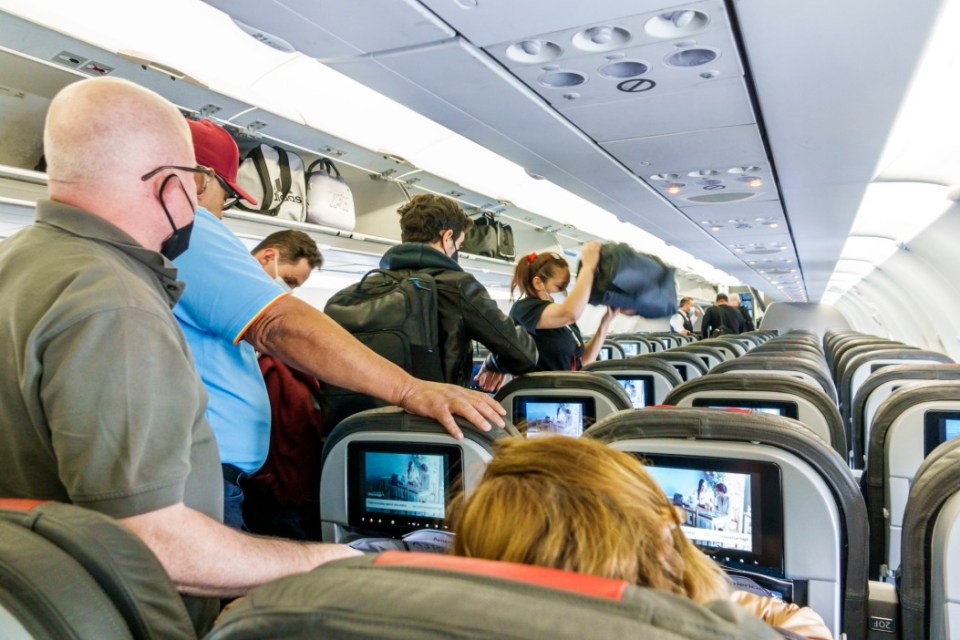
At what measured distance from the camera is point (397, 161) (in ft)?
18.0

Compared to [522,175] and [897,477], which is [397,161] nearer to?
[522,175]

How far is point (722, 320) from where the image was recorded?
17312 mm

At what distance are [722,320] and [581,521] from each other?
17.5 meters

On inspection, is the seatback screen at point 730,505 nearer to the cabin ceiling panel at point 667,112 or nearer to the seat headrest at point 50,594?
the seat headrest at point 50,594

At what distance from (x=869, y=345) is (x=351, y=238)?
227 inches

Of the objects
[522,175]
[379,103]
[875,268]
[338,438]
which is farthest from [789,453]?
[875,268]

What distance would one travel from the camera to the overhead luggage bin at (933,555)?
155 centimetres

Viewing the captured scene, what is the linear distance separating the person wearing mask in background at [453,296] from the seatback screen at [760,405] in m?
0.85

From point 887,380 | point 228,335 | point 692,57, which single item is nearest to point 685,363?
point 887,380

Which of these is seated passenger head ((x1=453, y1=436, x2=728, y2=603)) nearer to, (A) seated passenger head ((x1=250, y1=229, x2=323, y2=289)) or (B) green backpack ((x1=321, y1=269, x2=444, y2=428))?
(B) green backpack ((x1=321, y1=269, x2=444, y2=428))

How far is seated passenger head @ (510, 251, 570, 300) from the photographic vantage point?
15.7 feet

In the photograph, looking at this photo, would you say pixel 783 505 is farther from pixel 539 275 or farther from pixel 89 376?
pixel 539 275

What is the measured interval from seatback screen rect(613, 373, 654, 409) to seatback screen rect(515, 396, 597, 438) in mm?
1397

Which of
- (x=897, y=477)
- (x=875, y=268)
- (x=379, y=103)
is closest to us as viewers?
(x=897, y=477)
